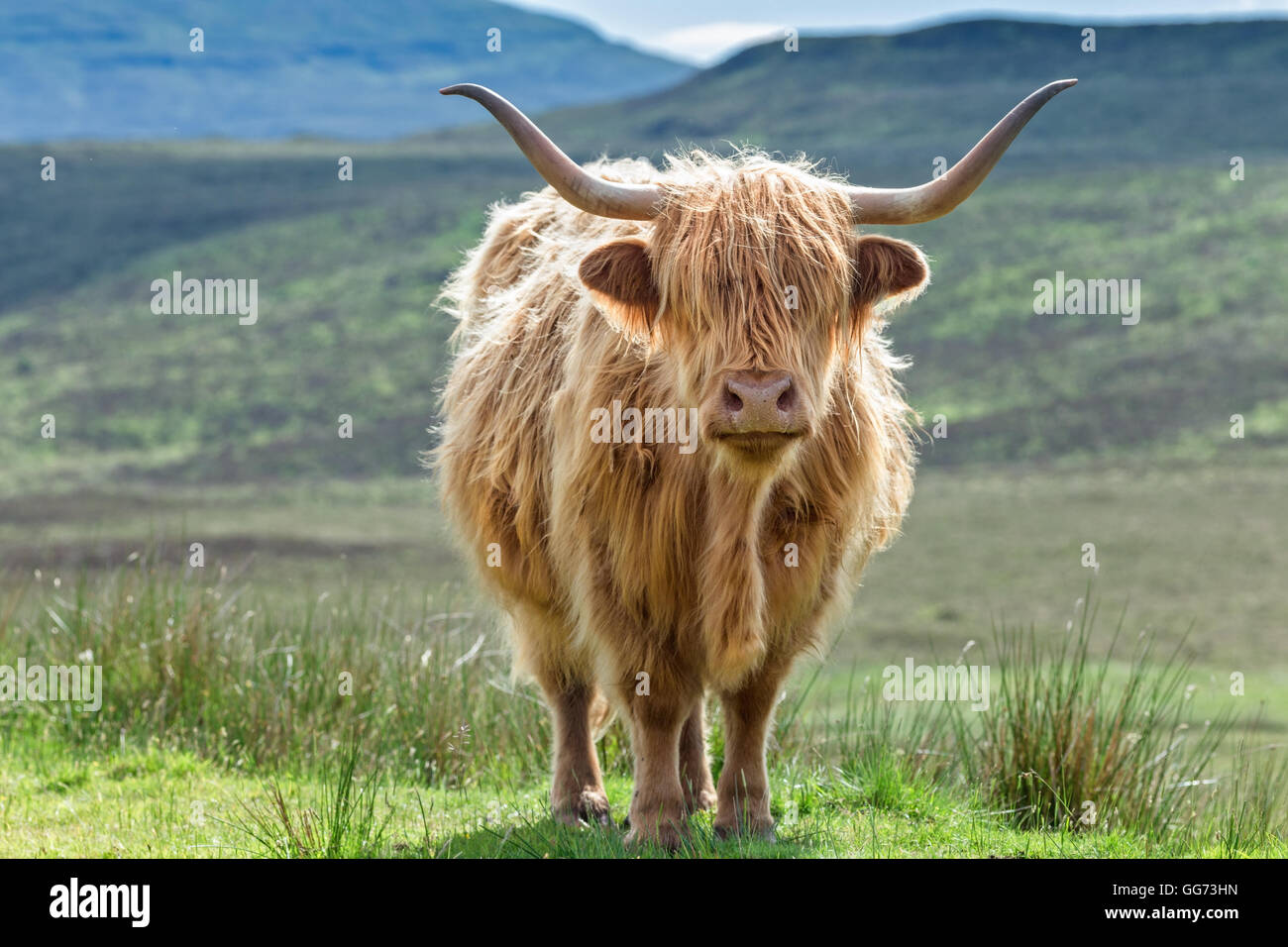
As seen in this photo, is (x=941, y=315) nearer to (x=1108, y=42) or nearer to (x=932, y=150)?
(x=932, y=150)

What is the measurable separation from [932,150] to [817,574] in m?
41.1

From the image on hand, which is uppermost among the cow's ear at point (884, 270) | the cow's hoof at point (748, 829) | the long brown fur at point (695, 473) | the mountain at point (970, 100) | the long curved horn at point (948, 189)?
the mountain at point (970, 100)

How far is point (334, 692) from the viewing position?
5.43 m

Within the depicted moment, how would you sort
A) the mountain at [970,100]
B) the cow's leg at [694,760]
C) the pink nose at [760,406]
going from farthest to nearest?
the mountain at [970,100] → the cow's leg at [694,760] → the pink nose at [760,406]

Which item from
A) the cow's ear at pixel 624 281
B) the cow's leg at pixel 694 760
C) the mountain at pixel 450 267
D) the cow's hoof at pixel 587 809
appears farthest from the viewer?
the mountain at pixel 450 267

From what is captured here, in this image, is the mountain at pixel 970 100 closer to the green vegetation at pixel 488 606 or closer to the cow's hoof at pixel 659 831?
the green vegetation at pixel 488 606

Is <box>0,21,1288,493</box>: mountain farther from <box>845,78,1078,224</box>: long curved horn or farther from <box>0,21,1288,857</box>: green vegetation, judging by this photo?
<box>845,78,1078,224</box>: long curved horn

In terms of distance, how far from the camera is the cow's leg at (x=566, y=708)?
4.18 m

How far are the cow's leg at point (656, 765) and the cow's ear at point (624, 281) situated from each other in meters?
0.94

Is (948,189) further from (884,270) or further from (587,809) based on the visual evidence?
(587,809)

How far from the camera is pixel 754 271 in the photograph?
3.32 metres

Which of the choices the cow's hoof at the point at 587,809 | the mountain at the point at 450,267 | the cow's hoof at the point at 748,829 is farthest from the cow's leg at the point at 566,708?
the mountain at the point at 450,267

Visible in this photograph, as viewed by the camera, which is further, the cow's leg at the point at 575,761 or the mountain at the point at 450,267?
the mountain at the point at 450,267
